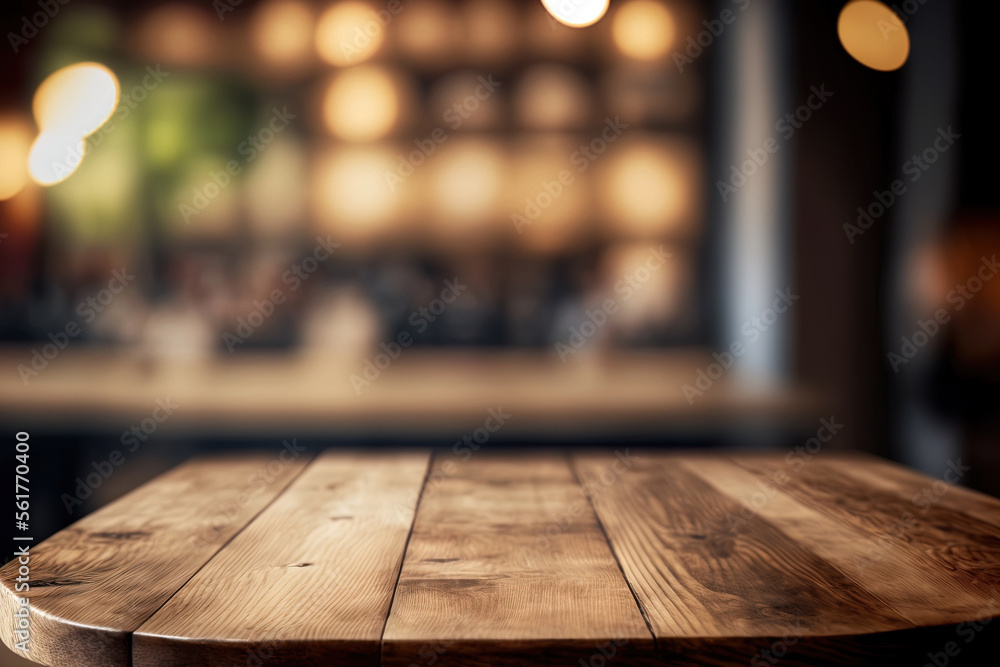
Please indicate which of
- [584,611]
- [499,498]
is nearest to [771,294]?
[499,498]

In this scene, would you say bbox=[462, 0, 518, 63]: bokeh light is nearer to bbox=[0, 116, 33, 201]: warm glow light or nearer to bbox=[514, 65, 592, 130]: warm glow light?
bbox=[514, 65, 592, 130]: warm glow light

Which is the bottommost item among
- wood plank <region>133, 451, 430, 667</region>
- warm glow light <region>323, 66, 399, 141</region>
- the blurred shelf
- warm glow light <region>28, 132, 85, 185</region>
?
the blurred shelf

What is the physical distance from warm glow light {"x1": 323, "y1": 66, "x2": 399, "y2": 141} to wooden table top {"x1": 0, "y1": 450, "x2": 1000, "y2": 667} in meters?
2.51

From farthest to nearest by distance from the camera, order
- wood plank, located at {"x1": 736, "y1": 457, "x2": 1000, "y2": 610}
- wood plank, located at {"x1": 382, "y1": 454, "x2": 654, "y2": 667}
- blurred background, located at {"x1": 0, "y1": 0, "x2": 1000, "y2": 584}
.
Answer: blurred background, located at {"x1": 0, "y1": 0, "x2": 1000, "y2": 584} → wood plank, located at {"x1": 736, "y1": 457, "x2": 1000, "y2": 610} → wood plank, located at {"x1": 382, "y1": 454, "x2": 654, "y2": 667}

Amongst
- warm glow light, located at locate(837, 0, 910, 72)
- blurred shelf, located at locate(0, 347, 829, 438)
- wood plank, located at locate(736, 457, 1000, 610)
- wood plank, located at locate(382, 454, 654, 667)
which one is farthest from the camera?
blurred shelf, located at locate(0, 347, 829, 438)

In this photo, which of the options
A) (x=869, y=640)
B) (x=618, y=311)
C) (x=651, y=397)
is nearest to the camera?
(x=869, y=640)

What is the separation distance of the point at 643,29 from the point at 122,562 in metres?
3.25

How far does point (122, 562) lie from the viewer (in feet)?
2.76

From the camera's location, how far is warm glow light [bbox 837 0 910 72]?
146 centimetres

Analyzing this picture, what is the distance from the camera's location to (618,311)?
142 inches

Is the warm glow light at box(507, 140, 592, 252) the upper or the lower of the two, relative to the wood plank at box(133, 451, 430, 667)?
upper

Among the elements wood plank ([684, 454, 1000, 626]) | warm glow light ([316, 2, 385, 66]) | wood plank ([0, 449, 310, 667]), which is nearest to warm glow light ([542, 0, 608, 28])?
wood plank ([684, 454, 1000, 626])

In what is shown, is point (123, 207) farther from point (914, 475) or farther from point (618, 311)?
point (914, 475)

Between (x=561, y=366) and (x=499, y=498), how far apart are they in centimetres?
231
